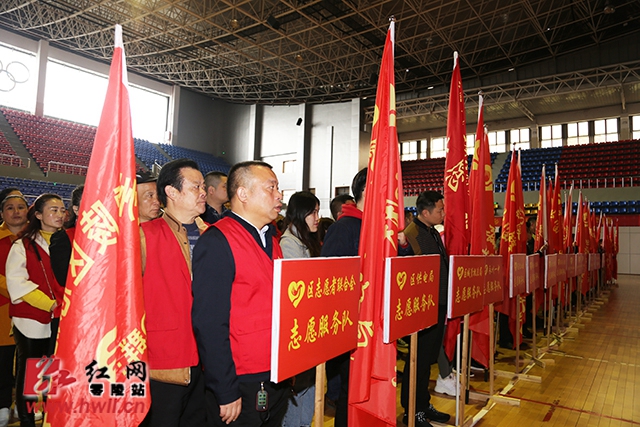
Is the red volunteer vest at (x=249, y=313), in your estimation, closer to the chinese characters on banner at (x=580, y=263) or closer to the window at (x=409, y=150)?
the chinese characters on banner at (x=580, y=263)

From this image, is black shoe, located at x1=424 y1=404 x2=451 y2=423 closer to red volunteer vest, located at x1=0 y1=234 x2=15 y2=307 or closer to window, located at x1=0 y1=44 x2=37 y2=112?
red volunteer vest, located at x1=0 y1=234 x2=15 y2=307

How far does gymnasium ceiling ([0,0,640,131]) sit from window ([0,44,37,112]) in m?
0.74

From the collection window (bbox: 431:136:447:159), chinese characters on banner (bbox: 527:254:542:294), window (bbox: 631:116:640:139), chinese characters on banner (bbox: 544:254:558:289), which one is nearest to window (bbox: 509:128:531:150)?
window (bbox: 431:136:447:159)

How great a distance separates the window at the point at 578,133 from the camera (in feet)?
52.5

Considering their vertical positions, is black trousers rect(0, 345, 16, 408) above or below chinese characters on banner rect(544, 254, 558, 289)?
below

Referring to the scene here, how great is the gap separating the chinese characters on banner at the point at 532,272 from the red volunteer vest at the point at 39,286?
375 cm

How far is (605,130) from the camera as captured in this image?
15664 mm

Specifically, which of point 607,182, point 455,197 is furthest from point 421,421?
point 607,182

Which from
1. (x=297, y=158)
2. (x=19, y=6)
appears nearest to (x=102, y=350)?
(x=19, y=6)

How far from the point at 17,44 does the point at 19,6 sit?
92.3 inches

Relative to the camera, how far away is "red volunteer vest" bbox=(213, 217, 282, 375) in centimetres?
128

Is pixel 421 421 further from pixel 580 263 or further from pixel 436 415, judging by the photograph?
pixel 580 263

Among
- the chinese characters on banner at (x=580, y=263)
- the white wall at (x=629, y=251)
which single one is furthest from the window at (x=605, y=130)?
the chinese characters on banner at (x=580, y=263)

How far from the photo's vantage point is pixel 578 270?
21.0 feet
